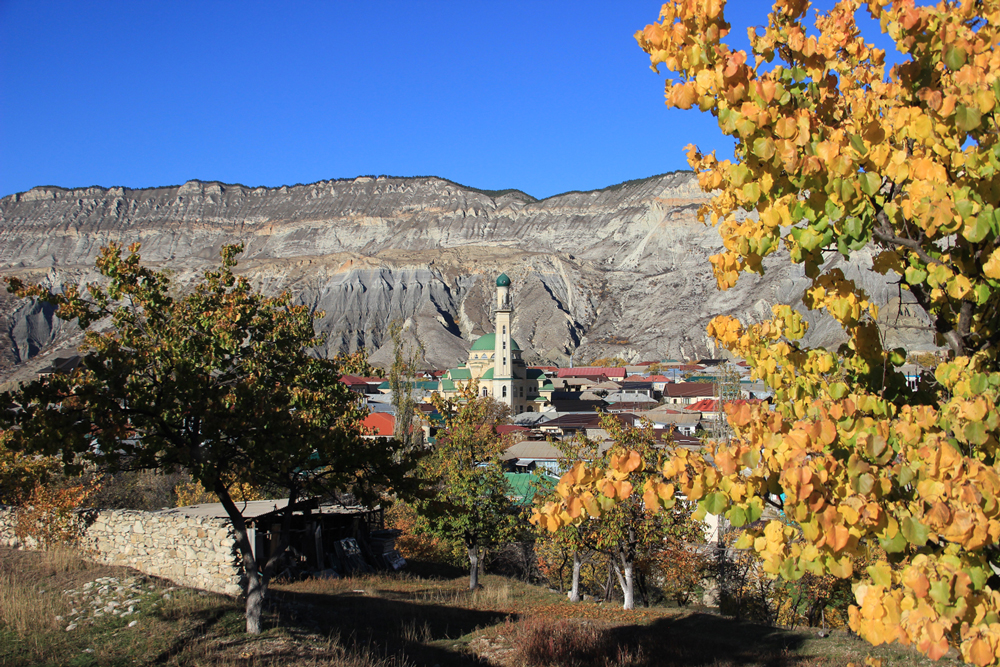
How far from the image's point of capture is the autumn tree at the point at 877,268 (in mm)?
2785

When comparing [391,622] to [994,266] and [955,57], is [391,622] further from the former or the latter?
[955,57]

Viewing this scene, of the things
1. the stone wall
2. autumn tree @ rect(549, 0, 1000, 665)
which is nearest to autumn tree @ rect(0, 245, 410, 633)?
the stone wall

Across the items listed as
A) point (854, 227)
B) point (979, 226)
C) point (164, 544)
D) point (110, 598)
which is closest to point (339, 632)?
point (110, 598)

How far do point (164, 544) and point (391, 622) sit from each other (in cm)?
604

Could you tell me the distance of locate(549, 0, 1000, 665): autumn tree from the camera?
2.79m

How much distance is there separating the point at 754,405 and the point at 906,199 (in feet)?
4.18

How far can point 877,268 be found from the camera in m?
4.01

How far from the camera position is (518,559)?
30.2 metres

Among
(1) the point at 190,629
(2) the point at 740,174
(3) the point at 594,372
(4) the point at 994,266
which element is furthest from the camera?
(3) the point at 594,372

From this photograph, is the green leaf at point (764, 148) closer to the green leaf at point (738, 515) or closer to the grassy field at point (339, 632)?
the green leaf at point (738, 515)

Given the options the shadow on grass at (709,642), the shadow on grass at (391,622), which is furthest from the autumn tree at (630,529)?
the shadow on grass at (391,622)

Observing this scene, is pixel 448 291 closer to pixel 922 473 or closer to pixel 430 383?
pixel 430 383

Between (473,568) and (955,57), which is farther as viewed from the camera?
(473,568)

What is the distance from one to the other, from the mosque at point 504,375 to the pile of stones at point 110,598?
67450mm
